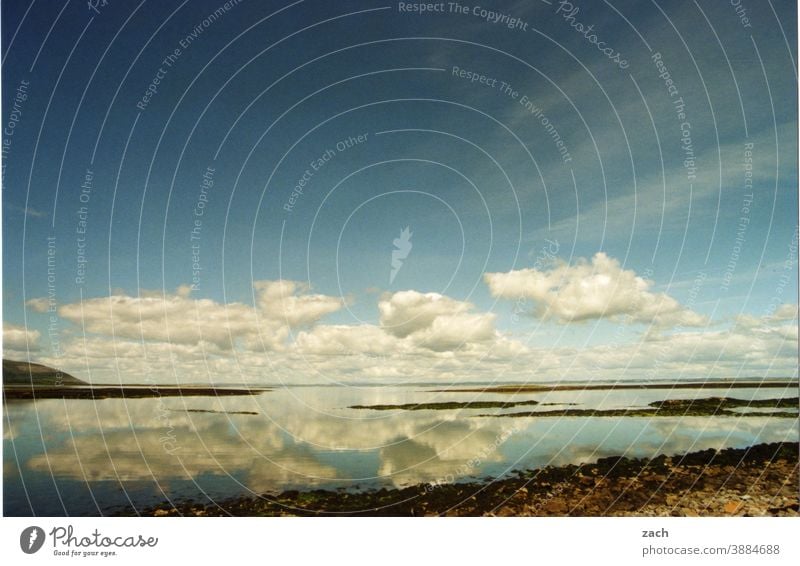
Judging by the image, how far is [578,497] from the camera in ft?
43.0

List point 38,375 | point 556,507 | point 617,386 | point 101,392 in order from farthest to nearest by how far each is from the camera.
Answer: point 617,386 → point 101,392 → point 38,375 → point 556,507

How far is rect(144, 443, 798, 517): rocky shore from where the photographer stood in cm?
1270

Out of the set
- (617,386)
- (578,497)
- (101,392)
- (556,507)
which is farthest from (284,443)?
(617,386)

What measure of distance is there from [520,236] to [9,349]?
14805mm

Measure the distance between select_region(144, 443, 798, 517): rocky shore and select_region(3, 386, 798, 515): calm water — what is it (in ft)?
1.55

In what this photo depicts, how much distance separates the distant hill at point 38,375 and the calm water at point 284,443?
5.22ft

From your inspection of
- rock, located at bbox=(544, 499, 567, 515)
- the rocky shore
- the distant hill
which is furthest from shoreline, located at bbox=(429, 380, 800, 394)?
the distant hill

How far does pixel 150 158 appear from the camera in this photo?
15.1 metres

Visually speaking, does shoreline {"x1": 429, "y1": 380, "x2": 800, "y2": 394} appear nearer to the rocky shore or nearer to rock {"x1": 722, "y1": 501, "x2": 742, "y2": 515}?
the rocky shore

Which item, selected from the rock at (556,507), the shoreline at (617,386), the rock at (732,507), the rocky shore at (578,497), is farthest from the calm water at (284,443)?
the rock at (732,507)

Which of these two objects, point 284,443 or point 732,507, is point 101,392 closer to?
point 284,443

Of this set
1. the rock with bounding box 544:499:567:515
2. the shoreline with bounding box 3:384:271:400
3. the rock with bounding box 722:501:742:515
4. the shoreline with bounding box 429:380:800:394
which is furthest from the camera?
the shoreline with bounding box 429:380:800:394

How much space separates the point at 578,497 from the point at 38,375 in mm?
15138
